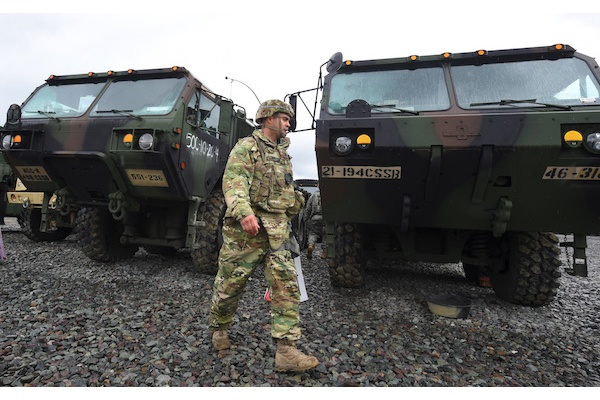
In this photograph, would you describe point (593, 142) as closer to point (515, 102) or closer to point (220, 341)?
point (515, 102)

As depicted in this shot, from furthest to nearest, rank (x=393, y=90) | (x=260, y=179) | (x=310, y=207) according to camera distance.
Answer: (x=310, y=207)
(x=393, y=90)
(x=260, y=179)

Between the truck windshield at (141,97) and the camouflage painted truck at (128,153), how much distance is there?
0.01 metres

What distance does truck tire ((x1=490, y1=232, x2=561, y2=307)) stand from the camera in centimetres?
350

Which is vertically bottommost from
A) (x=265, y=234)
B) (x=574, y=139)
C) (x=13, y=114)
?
(x=265, y=234)

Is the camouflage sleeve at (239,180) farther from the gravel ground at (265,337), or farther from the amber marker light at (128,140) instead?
the amber marker light at (128,140)

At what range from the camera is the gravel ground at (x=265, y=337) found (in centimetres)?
207

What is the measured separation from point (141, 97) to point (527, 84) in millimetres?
4102

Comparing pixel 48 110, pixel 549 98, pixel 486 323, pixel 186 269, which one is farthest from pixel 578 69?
pixel 48 110

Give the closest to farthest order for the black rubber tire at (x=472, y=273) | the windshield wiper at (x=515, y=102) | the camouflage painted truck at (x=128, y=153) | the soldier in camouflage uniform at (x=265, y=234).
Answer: the soldier in camouflage uniform at (x=265, y=234) < the windshield wiper at (x=515, y=102) < the camouflage painted truck at (x=128, y=153) < the black rubber tire at (x=472, y=273)

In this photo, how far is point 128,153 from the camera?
13.0 feet

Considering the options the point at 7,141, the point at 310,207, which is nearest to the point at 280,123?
the point at 7,141

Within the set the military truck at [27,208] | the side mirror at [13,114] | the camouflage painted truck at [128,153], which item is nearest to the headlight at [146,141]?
the camouflage painted truck at [128,153]

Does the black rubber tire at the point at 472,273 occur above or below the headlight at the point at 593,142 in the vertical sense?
below

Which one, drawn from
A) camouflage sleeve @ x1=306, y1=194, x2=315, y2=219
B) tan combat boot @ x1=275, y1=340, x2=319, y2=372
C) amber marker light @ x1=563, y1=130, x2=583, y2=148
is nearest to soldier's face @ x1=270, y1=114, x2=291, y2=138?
tan combat boot @ x1=275, y1=340, x2=319, y2=372
